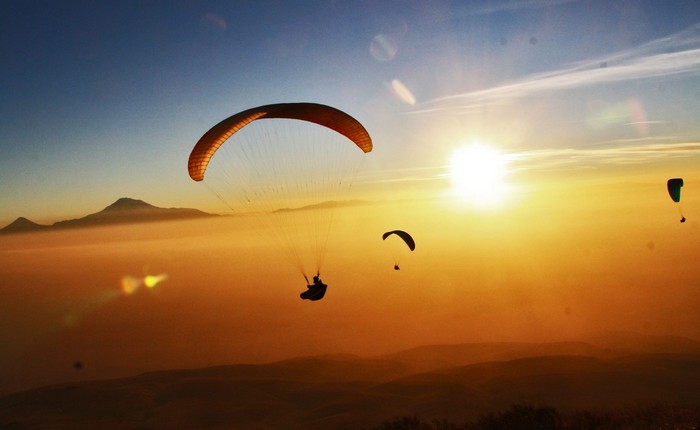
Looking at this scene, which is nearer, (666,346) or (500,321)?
(666,346)

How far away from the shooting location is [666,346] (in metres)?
59.5

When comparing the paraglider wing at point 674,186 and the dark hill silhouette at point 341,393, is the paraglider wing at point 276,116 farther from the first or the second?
the dark hill silhouette at point 341,393

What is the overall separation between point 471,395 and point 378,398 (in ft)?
25.1

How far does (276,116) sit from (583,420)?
2103cm

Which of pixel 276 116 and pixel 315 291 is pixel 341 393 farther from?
pixel 276 116

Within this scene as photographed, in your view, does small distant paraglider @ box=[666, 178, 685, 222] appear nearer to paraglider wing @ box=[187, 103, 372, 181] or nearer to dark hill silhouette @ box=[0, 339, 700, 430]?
dark hill silhouette @ box=[0, 339, 700, 430]

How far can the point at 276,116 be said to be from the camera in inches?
754

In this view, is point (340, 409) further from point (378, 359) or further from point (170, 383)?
point (170, 383)

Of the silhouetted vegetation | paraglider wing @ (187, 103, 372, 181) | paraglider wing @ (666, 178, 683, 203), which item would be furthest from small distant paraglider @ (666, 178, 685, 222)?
paraglider wing @ (187, 103, 372, 181)

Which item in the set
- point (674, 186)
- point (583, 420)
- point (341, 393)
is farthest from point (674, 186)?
point (341, 393)

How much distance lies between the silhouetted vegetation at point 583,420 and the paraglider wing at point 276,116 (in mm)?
15715

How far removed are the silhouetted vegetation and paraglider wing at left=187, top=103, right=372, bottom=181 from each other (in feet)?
51.6

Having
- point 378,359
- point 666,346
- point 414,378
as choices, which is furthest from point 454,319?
point 414,378

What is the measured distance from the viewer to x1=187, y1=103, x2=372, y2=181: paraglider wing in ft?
57.3
